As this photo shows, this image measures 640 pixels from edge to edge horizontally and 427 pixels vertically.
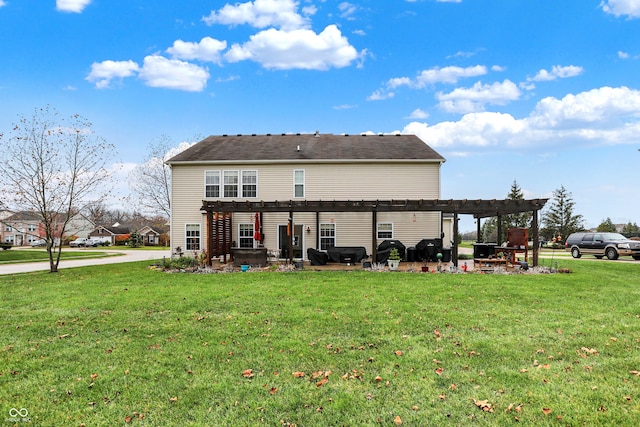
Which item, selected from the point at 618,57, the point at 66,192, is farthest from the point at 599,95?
the point at 66,192

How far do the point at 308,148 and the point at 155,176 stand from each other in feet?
61.1

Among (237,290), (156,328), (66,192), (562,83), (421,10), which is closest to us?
(156,328)

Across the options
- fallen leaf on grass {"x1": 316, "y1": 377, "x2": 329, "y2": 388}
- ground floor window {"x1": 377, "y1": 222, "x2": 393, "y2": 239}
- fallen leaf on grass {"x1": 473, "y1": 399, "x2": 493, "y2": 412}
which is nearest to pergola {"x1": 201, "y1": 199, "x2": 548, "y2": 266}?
ground floor window {"x1": 377, "y1": 222, "x2": 393, "y2": 239}

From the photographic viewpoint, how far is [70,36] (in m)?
16.2

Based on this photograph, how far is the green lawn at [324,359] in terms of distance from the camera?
365 centimetres

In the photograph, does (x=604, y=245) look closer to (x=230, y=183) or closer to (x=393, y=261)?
(x=393, y=261)

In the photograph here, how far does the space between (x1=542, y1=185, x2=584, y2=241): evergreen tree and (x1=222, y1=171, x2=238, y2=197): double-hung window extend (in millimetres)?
39594

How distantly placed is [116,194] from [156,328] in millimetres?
14374

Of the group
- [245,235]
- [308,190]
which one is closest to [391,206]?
[308,190]

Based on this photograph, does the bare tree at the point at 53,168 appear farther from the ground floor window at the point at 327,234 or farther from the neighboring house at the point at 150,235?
the neighboring house at the point at 150,235

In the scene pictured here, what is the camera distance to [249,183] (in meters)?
19.5

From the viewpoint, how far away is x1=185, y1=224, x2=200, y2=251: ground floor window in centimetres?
1955

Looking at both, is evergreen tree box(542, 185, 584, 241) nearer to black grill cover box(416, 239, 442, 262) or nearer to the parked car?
the parked car

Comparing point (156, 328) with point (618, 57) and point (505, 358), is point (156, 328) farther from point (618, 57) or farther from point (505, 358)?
point (618, 57)
